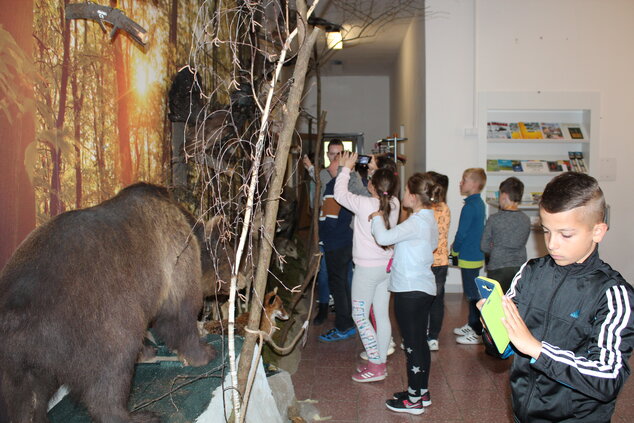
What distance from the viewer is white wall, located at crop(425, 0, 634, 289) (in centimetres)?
694

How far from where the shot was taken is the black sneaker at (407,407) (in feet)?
11.8

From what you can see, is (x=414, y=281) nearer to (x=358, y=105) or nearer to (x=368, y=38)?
(x=368, y=38)

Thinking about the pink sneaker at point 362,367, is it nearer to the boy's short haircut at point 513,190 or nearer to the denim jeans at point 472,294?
the denim jeans at point 472,294

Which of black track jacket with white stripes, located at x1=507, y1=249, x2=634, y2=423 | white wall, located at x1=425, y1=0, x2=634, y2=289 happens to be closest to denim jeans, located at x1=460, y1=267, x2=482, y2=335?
white wall, located at x1=425, y1=0, x2=634, y2=289

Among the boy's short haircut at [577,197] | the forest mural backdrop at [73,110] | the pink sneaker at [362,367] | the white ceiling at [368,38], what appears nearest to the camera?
the boy's short haircut at [577,197]

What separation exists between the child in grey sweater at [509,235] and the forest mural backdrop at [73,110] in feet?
8.96

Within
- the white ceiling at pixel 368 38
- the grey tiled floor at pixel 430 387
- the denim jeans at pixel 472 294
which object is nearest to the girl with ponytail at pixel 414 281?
the grey tiled floor at pixel 430 387

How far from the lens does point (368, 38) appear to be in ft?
32.6

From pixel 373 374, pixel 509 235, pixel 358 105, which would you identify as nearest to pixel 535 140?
pixel 509 235

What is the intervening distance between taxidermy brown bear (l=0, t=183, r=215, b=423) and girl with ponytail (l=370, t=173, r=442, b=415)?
1.66 meters

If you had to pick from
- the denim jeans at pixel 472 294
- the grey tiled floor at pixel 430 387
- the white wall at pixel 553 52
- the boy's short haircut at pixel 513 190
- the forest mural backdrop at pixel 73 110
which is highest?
the white wall at pixel 553 52

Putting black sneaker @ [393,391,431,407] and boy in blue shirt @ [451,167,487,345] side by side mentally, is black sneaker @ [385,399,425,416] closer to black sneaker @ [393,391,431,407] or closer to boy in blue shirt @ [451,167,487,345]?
black sneaker @ [393,391,431,407]

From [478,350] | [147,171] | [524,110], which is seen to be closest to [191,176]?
[147,171]

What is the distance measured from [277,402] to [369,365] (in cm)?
111
